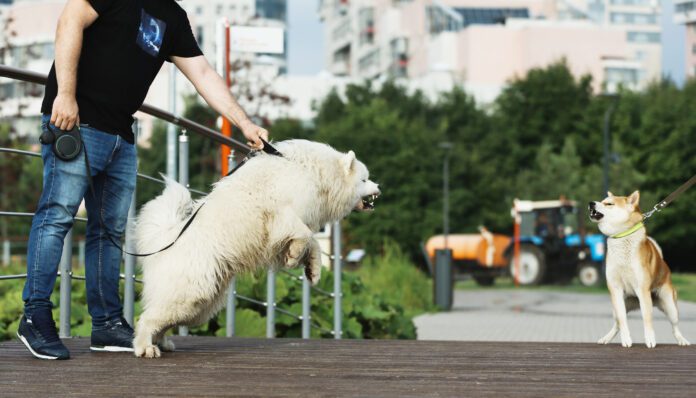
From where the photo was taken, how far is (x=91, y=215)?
540cm

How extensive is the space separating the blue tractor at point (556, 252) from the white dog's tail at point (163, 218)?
29309 mm

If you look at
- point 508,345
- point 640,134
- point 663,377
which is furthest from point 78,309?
point 640,134

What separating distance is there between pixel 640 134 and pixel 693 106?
3.12 metres

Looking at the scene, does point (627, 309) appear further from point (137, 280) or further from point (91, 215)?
point (91, 215)

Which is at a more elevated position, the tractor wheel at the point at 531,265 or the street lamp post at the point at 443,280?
the street lamp post at the point at 443,280

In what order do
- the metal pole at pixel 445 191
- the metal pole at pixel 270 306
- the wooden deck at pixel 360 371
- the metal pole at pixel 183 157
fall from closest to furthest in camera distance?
the wooden deck at pixel 360 371
the metal pole at pixel 183 157
the metal pole at pixel 270 306
the metal pole at pixel 445 191

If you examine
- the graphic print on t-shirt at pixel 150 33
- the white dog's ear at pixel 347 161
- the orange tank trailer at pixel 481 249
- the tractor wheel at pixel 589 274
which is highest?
the graphic print on t-shirt at pixel 150 33

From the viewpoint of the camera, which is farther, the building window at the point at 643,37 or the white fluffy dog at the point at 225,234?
the building window at the point at 643,37

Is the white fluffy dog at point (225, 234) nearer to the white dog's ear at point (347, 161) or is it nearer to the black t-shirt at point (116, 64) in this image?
the white dog's ear at point (347, 161)

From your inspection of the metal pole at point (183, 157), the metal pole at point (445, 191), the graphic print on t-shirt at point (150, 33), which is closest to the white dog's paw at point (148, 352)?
the graphic print on t-shirt at point (150, 33)

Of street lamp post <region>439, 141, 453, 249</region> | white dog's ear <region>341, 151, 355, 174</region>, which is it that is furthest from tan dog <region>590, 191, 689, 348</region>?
street lamp post <region>439, 141, 453, 249</region>

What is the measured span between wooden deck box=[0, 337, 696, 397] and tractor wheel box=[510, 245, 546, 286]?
28409 millimetres

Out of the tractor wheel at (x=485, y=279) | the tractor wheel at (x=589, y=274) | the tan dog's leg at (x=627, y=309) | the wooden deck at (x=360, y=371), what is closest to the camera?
the wooden deck at (x=360, y=371)

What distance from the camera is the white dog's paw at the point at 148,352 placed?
17.0 ft
